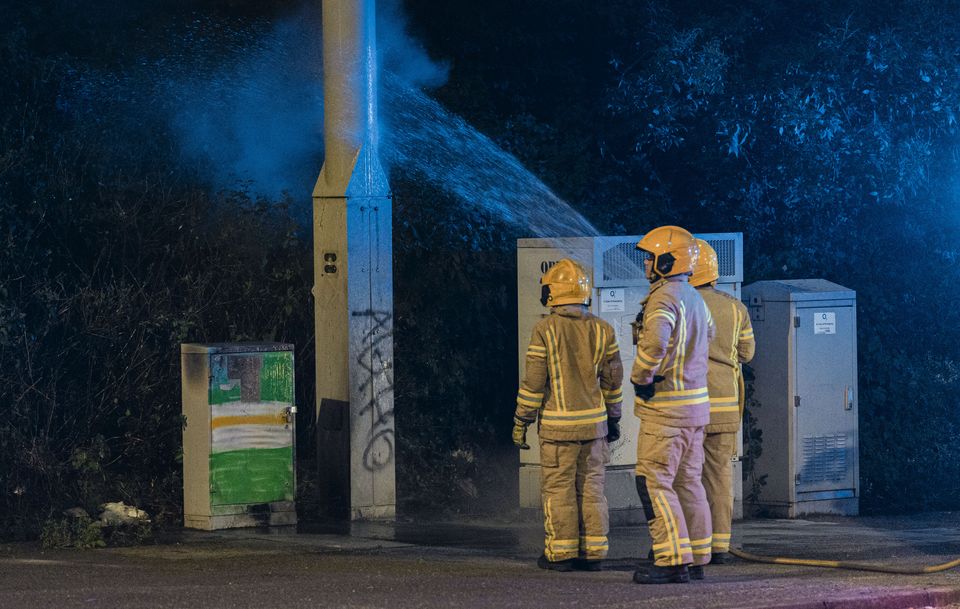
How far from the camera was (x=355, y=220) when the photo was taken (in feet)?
34.4

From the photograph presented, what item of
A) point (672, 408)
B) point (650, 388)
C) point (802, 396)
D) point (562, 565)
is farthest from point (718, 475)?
point (802, 396)

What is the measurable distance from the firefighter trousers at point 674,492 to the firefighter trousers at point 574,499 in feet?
1.10

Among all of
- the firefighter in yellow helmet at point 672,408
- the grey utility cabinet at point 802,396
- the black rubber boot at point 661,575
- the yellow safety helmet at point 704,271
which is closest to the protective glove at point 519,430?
the firefighter in yellow helmet at point 672,408

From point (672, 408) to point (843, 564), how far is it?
4.95ft

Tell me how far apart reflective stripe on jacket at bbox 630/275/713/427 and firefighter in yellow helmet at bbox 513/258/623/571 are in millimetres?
290

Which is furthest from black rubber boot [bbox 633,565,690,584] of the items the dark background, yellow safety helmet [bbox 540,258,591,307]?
the dark background

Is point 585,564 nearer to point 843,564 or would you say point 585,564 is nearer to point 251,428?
point 843,564

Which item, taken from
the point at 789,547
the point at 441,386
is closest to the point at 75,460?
the point at 441,386

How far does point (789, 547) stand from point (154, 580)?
12.9ft

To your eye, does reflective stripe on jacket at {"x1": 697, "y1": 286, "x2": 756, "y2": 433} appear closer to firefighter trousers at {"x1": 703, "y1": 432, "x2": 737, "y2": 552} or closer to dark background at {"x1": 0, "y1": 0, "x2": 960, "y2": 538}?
firefighter trousers at {"x1": 703, "y1": 432, "x2": 737, "y2": 552}

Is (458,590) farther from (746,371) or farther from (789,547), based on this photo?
(746,371)

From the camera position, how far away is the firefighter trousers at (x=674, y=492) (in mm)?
8070

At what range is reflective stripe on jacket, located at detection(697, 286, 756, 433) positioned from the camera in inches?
345

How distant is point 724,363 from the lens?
880cm
